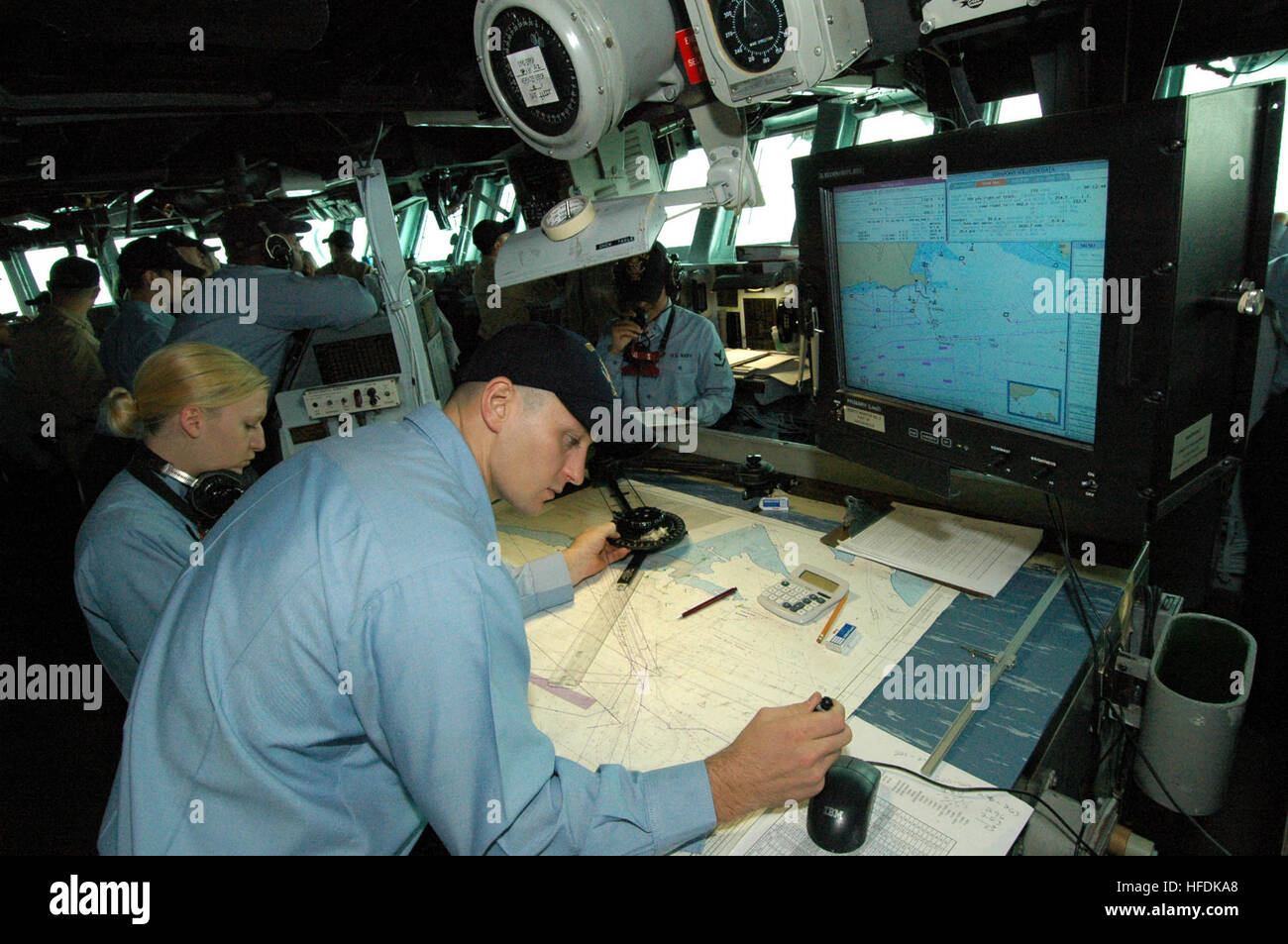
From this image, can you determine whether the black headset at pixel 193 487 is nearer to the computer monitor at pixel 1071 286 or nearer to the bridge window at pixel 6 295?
the computer monitor at pixel 1071 286

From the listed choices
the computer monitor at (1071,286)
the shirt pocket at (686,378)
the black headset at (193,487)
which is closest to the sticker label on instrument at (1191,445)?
the computer monitor at (1071,286)

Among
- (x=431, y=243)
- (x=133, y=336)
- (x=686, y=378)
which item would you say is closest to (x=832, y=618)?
(x=686, y=378)

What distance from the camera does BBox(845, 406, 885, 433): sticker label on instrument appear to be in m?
1.52

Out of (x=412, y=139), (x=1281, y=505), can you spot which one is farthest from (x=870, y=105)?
(x=1281, y=505)

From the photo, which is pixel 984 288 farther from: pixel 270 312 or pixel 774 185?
pixel 774 185

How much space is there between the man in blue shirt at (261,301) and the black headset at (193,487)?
1.31 metres

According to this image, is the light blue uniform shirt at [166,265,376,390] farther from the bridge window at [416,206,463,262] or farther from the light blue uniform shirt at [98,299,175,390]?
the bridge window at [416,206,463,262]

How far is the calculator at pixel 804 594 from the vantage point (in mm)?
1399

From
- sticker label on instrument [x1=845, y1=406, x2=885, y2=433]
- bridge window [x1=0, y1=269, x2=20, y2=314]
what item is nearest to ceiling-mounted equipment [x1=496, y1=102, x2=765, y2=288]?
A: sticker label on instrument [x1=845, y1=406, x2=885, y2=433]

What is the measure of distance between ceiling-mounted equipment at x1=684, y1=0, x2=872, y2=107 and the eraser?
1.04m

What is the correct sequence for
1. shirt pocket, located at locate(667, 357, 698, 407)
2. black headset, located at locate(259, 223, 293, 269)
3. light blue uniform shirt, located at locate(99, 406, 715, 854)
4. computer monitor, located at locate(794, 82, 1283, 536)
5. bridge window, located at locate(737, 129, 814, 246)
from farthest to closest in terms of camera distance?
1. bridge window, located at locate(737, 129, 814, 246)
2. shirt pocket, located at locate(667, 357, 698, 407)
3. black headset, located at locate(259, 223, 293, 269)
4. computer monitor, located at locate(794, 82, 1283, 536)
5. light blue uniform shirt, located at locate(99, 406, 715, 854)

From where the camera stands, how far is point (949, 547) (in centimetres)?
159
